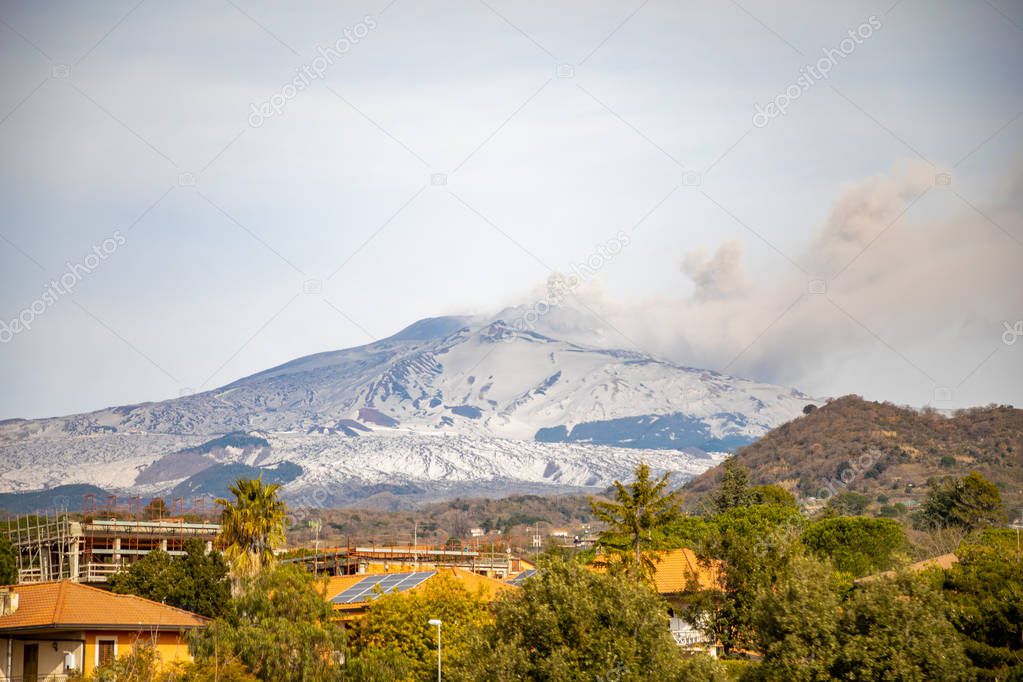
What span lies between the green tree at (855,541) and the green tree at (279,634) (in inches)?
2627

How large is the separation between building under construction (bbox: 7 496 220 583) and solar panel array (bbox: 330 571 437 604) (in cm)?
2533

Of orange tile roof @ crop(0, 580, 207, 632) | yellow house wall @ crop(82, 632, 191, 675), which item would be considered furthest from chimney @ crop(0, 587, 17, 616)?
yellow house wall @ crop(82, 632, 191, 675)

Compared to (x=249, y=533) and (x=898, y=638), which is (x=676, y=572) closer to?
(x=249, y=533)

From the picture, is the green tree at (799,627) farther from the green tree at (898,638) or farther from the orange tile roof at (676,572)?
the orange tile roof at (676,572)

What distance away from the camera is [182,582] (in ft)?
274

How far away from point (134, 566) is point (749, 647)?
42153 mm

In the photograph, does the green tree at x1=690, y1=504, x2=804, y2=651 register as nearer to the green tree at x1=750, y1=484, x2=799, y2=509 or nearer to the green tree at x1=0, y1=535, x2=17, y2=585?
the green tree at x1=0, y1=535, x2=17, y2=585

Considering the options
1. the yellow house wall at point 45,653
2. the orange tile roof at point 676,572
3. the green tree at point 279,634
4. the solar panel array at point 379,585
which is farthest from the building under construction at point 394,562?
the yellow house wall at point 45,653

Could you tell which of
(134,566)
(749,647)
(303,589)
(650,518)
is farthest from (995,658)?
(134,566)

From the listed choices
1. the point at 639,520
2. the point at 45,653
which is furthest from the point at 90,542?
the point at 639,520

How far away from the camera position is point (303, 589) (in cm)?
6097

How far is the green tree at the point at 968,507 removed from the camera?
15588 cm

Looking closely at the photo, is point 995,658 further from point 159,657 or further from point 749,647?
point 159,657

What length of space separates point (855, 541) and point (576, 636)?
79.6m
